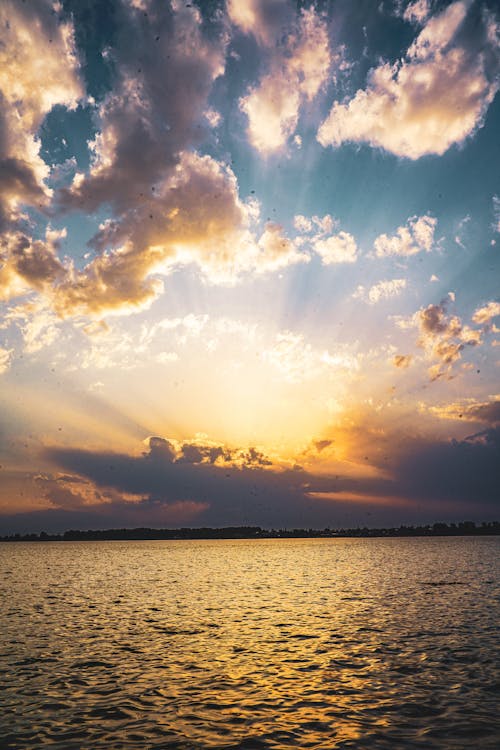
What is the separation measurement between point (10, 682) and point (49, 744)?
9.24 m

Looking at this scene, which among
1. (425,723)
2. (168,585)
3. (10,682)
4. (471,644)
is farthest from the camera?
(168,585)

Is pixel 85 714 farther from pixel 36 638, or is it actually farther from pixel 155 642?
pixel 36 638

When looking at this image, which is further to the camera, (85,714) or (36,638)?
(36,638)

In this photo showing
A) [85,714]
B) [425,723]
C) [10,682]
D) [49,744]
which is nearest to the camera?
[49,744]

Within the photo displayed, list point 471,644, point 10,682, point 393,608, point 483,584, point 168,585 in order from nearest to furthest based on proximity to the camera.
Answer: point 10,682 → point 471,644 → point 393,608 → point 483,584 → point 168,585

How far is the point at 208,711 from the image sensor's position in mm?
19672

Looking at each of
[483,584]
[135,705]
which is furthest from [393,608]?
[135,705]

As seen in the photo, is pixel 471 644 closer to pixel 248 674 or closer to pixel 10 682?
pixel 248 674

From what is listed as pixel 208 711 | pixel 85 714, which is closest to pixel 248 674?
pixel 208 711

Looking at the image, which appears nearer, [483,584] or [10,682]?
[10,682]

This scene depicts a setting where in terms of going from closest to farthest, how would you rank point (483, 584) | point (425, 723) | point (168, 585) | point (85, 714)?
point (425, 723) → point (85, 714) → point (483, 584) → point (168, 585)

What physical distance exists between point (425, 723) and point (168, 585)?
64.0 meters

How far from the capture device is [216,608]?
4991 centimetres

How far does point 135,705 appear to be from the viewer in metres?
20.5
